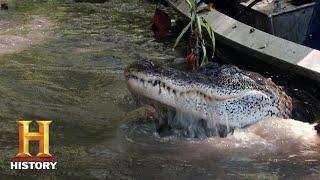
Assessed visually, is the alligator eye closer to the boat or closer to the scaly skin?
the scaly skin

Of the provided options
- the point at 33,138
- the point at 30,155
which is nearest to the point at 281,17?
the point at 33,138

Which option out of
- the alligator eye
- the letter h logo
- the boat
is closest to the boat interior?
the boat

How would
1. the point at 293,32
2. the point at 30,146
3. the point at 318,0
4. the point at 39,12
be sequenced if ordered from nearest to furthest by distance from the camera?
the point at 30,146, the point at 318,0, the point at 293,32, the point at 39,12

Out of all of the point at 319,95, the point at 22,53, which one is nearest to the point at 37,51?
the point at 22,53

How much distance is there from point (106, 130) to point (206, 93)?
96 cm

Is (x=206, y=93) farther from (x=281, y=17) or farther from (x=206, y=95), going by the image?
(x=281, y=17)

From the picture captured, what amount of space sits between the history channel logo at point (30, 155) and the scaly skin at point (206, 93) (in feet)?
2.43

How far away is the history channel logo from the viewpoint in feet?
13.2

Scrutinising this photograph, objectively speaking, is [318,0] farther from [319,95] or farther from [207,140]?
[207,140]

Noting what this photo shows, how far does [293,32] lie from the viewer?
6930mm

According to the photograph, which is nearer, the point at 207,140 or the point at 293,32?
the point at 207,140

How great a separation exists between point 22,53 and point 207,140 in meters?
3.51

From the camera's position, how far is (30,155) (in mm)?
4184

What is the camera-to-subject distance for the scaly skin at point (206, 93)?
4348 millimetres
